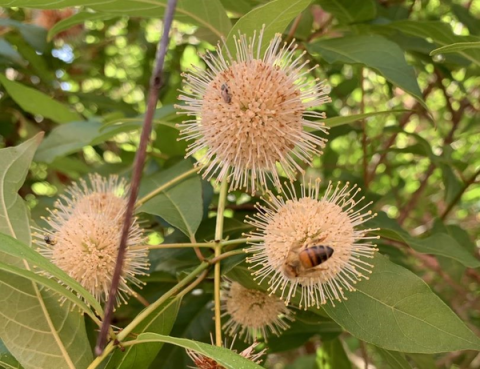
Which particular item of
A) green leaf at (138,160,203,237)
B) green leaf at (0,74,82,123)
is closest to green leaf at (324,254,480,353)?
green leaf at (138,160,203,237)

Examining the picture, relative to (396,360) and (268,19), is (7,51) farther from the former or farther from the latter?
(396,360)

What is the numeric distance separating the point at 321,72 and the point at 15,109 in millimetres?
1192

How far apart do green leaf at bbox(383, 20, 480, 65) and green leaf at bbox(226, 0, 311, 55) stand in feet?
1.33

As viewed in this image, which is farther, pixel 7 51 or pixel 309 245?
pixel 7 51

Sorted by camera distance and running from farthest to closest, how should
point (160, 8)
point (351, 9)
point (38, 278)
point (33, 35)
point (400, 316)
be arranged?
point (33, 35) → point (351, 9) → point (160, 8) → point (400, 316) → point (38, 278)

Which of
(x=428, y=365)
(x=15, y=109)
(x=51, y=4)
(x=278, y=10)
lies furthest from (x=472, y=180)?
(x=15, y=109)

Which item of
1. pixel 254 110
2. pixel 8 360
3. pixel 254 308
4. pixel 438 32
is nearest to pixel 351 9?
pixel 438 32

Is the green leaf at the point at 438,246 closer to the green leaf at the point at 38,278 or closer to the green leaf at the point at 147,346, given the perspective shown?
the green leaf at the point at 147,346

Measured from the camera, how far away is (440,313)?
3.49 ft

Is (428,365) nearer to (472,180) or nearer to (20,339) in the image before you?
(472,180)

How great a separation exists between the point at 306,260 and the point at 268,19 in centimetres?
47

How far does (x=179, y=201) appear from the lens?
1.40 metres

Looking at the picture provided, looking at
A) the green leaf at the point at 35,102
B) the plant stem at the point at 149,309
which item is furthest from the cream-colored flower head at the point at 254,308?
the green leaf at the point at 35,102

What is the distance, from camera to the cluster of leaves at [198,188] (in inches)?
42.7
